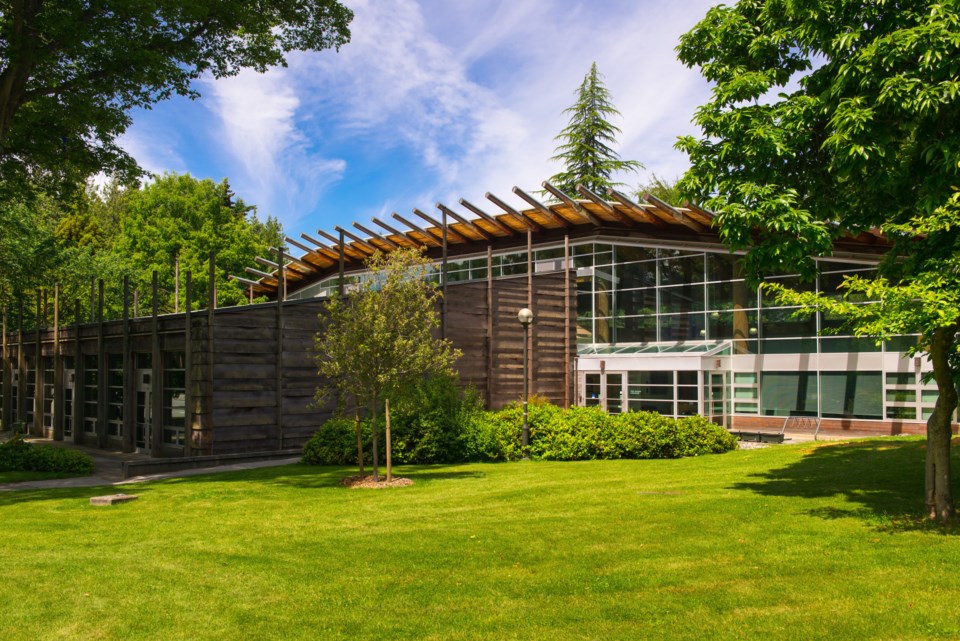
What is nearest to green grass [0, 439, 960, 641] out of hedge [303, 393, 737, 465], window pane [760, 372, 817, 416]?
hedge [303, 393, 737, 465]

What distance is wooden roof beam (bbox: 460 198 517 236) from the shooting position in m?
27.0

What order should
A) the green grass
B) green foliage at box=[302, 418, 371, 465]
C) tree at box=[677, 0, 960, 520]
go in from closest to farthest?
the green grass, tree at box=[677, 0, 960, 520], green foliage at box=[302, 418, 371, 465]

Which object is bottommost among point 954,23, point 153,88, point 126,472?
point 126,472

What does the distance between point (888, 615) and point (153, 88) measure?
19.6 meters

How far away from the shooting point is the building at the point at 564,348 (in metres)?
20.9

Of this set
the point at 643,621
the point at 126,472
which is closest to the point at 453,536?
the point at 643,621

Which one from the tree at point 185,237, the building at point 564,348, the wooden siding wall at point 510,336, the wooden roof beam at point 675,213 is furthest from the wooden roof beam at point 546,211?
the tree at point 185,237

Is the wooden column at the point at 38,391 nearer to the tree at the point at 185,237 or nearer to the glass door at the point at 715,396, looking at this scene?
the tree at the point at 185,237

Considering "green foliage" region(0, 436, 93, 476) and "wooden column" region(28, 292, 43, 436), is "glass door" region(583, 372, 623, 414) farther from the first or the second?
"wooden column" region(28, 292, 43, 436)

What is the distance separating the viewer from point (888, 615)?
6574 mm

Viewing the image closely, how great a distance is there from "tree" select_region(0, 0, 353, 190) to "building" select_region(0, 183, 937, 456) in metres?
5.28

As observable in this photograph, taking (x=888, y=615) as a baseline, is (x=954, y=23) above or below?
above

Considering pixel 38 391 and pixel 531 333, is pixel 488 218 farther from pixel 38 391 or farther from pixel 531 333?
pixel 38 391

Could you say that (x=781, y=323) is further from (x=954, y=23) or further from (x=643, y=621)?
(x=643, y=621)
